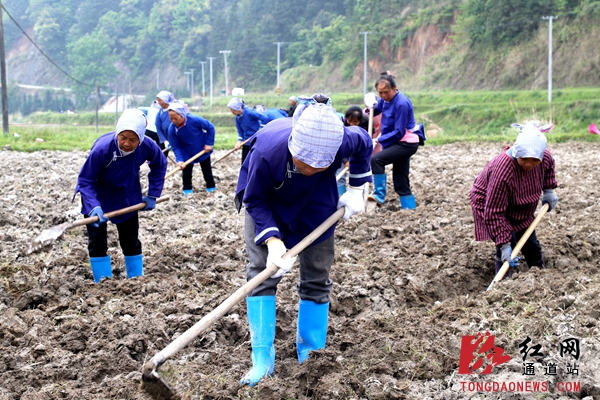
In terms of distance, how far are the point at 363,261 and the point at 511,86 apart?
36.6 meters

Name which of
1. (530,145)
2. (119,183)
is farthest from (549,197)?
(119,183)

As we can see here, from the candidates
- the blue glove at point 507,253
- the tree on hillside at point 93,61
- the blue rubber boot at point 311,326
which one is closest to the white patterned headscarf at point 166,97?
the blue glove at point 507,253

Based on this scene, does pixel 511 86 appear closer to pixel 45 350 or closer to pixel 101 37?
pixel 45 350

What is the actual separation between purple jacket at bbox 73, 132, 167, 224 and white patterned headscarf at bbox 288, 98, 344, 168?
2213 millimetres

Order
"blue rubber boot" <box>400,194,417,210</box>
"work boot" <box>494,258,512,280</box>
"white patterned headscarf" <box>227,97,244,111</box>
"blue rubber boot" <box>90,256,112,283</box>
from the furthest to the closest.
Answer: "white patterned headscarf" <box>227,97,244,111</box> → "blue rubber boot" <box>400,194,417,210</box> → "blue rubber boot" <box>90,256,112,283</box> → "work boot" <box>494,258,512,280</box>

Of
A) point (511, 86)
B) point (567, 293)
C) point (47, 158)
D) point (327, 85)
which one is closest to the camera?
point (567, 293)

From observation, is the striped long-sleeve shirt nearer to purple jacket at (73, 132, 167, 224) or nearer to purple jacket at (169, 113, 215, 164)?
purple jacket at (73, 132, 167, 224)

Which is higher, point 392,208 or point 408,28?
point 408,28

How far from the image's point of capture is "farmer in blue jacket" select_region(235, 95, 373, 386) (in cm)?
316

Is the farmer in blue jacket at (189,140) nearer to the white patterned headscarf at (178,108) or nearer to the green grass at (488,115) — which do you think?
the white patterned headscarf at (178,108)

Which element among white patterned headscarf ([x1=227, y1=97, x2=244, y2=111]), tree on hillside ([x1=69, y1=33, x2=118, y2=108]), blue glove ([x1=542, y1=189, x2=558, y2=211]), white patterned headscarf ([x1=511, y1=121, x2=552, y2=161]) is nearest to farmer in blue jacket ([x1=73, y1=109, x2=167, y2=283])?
white patterned headscarf ([x1=511, y1=121, x2=552, y2=161])

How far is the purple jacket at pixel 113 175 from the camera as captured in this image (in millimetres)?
4938

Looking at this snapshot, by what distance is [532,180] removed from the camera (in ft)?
16.1

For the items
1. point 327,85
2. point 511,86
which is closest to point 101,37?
point 327,85
